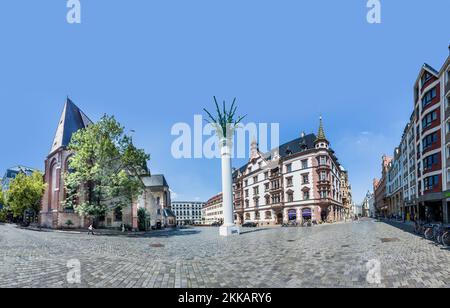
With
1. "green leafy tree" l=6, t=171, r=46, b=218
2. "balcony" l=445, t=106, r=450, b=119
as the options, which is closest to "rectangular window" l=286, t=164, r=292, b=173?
"balcony" l=445, t=106, r=450, b=119

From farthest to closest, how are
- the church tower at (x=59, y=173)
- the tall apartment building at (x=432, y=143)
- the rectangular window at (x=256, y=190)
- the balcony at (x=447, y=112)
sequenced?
the rectangular window at (x=256, y=190) < the church tower at (x=59, y=173) < the tall apartment building at (x=432, y=143) < the balcony at (x=447, y=112)

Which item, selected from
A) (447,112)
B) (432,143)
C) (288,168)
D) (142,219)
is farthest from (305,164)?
(142,219)

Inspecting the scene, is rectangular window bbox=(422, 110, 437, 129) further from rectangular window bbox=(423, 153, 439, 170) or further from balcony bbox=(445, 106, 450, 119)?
rectangular window bbox=(423, 153, 439, 170)

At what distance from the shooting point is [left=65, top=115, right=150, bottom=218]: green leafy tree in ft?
97.0

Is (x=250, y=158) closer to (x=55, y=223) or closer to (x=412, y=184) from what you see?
(x=412, y=184)

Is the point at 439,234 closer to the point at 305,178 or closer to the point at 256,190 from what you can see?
the point at 305,178

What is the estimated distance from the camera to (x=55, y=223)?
37.7 meters

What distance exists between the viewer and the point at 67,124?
43750 millimetres

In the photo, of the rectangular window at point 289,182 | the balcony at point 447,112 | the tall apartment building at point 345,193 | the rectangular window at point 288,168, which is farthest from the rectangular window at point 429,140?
the tall apartment building at point 345,193

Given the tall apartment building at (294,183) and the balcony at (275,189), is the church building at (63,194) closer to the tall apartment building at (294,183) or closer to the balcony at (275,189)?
the balcony at (275,189)

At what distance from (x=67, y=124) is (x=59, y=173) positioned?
8.50 metres

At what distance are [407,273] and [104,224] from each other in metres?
40.5

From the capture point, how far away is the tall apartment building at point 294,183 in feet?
161

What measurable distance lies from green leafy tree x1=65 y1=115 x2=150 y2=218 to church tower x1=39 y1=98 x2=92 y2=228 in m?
6.37
